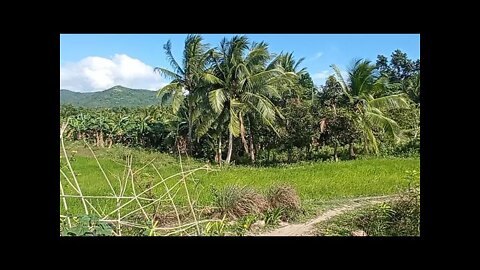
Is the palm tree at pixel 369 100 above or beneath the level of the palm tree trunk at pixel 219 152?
above

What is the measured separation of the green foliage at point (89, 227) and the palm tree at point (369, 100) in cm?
276

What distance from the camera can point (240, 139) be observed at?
4520mm

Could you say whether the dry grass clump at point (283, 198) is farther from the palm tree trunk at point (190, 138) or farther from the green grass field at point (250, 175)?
the palm tree trunk at point (190, 138)

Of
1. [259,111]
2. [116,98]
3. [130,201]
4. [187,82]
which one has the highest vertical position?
[187,82]

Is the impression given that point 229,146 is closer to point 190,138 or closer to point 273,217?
point 190,138

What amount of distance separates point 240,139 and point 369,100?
1.67 metres

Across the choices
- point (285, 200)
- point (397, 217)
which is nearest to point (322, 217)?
point (285, 200)

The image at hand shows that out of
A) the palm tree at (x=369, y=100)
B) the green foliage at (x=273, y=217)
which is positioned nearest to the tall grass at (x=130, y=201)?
the green foliage at (x=273, y=217)

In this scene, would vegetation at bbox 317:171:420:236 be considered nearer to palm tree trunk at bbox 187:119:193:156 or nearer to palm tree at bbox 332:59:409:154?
palm tree at bbox 332:59:409:154

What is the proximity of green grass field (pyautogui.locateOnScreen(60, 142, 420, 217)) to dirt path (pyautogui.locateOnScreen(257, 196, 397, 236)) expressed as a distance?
15cm

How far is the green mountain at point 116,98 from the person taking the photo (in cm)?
421

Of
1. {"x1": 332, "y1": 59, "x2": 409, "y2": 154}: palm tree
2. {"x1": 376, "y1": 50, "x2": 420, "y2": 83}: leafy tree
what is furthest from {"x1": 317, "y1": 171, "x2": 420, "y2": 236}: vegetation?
{"x1": 376, "y1": 50, "x2": 420, "y2": 83}: leafy tree

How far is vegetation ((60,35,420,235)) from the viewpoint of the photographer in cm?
368
